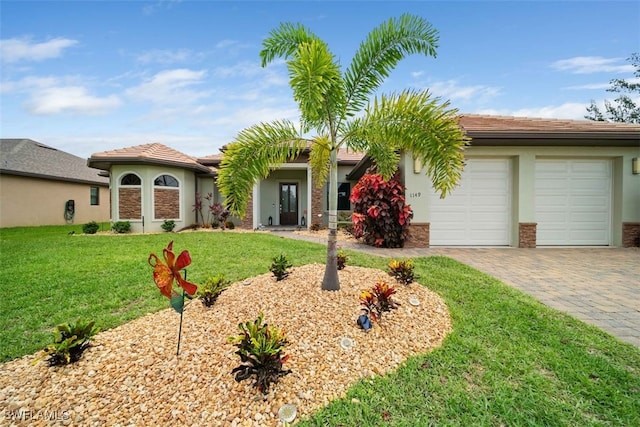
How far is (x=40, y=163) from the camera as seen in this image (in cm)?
1681

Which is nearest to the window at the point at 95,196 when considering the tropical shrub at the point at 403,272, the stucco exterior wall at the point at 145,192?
the stucco exterior wall at the point at 145,192

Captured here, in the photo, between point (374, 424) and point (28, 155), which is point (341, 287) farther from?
point (28, 155)

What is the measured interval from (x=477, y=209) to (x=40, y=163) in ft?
76.9

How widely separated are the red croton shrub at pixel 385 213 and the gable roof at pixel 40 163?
1822 cm

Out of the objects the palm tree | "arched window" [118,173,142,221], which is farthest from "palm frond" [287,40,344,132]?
"arched window" [118,173,142,221]

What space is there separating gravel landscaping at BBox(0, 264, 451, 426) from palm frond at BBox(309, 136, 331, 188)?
1.97 metres

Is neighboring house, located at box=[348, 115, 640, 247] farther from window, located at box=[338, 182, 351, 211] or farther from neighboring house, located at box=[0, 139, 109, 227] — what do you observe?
→ neighboring house, located at box=[0, 139, 109, 227]

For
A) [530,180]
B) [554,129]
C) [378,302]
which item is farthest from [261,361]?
[554,129]

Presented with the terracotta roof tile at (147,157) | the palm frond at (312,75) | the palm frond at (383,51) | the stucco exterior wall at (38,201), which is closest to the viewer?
the palm frond at (312,75)

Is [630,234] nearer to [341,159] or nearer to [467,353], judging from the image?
[467,353]

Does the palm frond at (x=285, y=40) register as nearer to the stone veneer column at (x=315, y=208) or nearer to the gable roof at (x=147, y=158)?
the stone veneer column at (x=315, y=208)

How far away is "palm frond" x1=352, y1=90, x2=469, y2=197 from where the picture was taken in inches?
121

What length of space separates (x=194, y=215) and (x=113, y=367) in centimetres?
1275

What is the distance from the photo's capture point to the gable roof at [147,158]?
11.5 meters
